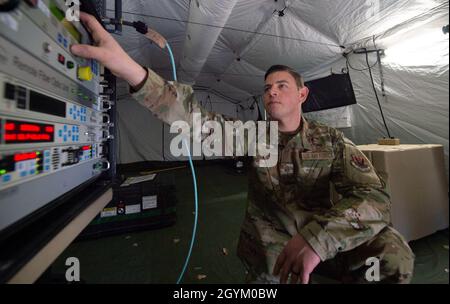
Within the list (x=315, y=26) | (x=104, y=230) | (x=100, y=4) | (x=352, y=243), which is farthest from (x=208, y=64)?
(x=352, y=243)

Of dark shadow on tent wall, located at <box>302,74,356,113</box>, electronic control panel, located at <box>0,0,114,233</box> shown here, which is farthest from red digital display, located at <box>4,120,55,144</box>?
dark shadow on tent wall, located at <box>302,74,356,113</box>

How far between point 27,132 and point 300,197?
0.77m

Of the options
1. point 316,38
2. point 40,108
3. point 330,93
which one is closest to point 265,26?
point 316,38

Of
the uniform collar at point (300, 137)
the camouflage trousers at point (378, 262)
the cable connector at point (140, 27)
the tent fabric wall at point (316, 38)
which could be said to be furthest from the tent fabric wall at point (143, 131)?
the camouflage trousers at point (378, 262)

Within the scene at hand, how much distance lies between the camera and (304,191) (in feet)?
2.29

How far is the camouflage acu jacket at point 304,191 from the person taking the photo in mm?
450

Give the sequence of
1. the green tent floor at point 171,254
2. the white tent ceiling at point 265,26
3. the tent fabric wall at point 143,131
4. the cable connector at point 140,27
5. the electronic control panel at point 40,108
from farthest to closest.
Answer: the tent fabric wall at point 143,131
the white tent ceiling at point 265,26
the green tent floor at point 171,254
the cable connector at point 140,27
the electronic control panel at point 40,108

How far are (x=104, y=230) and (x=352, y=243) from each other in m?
1.69

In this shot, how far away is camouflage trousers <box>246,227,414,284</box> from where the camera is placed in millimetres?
478

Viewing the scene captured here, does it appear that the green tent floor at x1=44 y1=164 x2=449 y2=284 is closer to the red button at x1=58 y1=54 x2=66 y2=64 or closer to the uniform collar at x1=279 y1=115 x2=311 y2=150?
the uniform collar at x1=279 y1=115 x2=311 y2=150

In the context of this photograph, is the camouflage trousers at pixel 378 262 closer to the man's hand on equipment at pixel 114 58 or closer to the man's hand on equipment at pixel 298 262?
the man's hand on equipment at pixel 298 262

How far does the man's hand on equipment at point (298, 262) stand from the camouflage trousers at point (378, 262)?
80 mm

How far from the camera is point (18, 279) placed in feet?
0.95

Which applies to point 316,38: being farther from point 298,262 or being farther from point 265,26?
point 298,262
